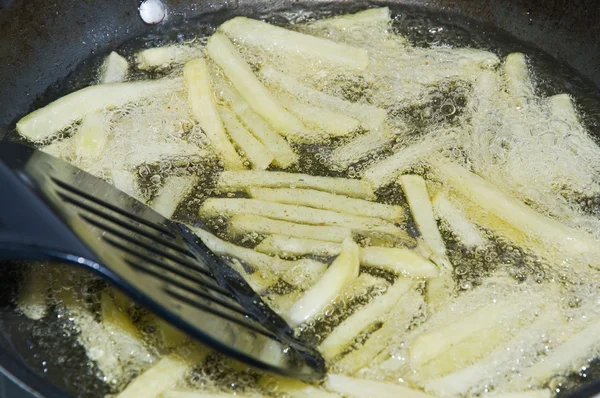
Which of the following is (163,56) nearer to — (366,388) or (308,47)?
(308,47)

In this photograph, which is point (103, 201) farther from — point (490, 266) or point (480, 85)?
point (480, 85)

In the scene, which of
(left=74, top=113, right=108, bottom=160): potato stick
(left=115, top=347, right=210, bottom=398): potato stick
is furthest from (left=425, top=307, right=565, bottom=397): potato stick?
(left=74, top=113, right=108, bottom=160): potato stick

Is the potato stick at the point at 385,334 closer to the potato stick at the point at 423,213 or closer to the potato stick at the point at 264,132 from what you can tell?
the potato stick at the point at 423,213

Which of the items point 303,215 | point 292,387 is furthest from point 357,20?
point 292,387

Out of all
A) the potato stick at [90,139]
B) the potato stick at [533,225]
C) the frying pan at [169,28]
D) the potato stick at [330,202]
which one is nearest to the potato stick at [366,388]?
the potato stick at [330,202]

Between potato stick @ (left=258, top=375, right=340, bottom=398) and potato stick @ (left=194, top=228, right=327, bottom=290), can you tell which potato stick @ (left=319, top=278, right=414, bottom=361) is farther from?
potato stick @ (left=194, top=228, right=327, bottom=290)

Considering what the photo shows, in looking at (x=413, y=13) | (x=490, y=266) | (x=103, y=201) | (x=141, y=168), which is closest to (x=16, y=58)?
(x=141, y=168)
